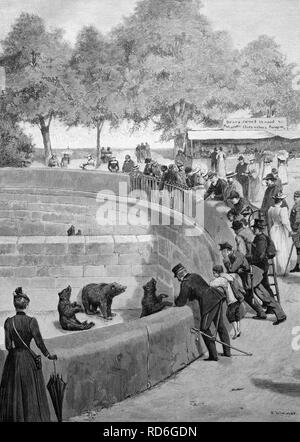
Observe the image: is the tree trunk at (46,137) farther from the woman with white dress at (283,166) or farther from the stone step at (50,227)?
the woman with white dress at (283,166)

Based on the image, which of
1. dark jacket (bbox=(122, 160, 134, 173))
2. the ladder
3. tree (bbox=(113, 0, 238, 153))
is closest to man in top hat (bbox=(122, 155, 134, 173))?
dark jacket (bbox=(122, 160, 134, 173))

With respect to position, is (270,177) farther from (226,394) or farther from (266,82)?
(226,394)

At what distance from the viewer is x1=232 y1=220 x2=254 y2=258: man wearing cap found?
33.0 feet

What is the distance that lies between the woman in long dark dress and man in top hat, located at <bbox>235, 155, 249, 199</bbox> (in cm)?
578

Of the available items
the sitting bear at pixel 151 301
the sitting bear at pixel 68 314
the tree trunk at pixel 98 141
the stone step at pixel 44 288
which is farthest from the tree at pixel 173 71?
the sitting bear at pixel 68 314

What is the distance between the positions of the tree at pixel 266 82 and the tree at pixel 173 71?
17cm

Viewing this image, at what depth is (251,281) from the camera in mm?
9586

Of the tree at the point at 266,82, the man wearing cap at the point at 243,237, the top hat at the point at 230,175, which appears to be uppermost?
the tree at the point at 266,82

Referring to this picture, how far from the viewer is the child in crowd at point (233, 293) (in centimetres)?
910

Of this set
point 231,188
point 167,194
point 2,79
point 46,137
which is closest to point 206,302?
point 231,188

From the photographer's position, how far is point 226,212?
1196cm

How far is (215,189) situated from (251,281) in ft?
12.0

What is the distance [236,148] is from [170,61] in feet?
5.26

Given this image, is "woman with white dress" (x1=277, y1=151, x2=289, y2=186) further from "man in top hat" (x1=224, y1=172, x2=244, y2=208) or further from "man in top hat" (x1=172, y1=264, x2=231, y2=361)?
"man in top hat" (x1=172, y1=264, x2=231, y2=361)
